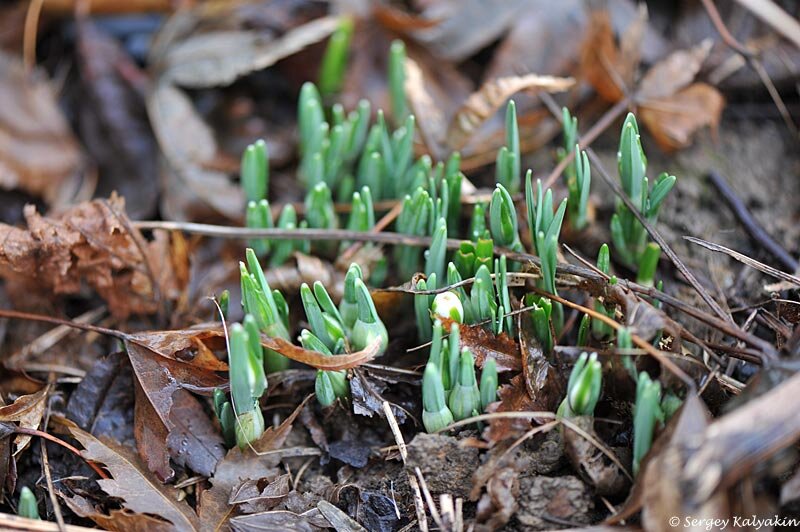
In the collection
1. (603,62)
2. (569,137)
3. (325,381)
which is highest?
(603,62)

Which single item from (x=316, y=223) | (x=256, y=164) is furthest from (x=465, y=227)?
(x=256, y=164)

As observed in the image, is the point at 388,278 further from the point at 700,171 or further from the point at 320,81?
the point at 700,171

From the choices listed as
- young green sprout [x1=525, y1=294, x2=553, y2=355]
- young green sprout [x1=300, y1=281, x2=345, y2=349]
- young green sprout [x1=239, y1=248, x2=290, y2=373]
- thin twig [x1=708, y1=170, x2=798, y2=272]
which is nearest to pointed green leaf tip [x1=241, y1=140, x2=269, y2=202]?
young green sprout [x1=239, y1=248, x2=290, y2=373]

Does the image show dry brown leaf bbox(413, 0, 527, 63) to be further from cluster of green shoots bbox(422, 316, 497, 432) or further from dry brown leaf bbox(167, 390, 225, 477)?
dry brown leaf bbox(167, 390, 225, 477)

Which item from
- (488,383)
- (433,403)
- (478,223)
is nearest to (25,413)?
(433,403)

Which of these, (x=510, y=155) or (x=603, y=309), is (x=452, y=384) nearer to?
(x=603, y=309)

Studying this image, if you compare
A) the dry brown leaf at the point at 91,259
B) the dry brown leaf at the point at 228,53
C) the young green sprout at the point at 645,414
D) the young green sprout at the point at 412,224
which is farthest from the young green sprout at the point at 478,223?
the dry brown leaf at the point at 228,53
